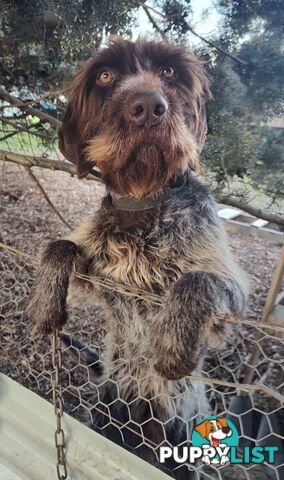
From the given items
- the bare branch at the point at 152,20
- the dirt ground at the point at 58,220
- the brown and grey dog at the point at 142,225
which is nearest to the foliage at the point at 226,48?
the bare branch at the point at 152,20

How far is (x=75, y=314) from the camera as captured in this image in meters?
2.81

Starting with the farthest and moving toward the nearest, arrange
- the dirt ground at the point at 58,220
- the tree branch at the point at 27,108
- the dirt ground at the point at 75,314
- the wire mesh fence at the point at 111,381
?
1. the dirt ground at the point at 58,220
2. the tree branch at the point at 27,108
3. the dirt ground at the point at 75,314
4. the wire mesh fence at the point at 111,381

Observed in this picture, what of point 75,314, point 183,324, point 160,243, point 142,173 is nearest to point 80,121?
point 142,173

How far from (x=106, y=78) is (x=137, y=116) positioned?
38 centimetres

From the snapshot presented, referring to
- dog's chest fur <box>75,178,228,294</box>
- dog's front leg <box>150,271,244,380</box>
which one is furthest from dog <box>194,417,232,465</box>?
dog's chest fur <box>75,178,228,294</box>

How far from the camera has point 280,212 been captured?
2.54 metres

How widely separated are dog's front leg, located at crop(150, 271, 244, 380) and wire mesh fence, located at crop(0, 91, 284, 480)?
0.09 metres

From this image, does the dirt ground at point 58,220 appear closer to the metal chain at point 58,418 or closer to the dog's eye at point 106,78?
the dog's eye at point 106,78

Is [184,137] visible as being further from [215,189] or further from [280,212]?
[280,212]

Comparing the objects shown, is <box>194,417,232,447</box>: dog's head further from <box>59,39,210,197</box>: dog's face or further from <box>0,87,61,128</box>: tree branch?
<box>0,87,61,128</box>: tree branch

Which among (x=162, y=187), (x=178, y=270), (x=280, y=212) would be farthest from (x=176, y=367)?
(x=280, y=212)

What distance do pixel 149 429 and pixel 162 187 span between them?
100 centimetres

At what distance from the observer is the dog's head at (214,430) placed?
1.22 m

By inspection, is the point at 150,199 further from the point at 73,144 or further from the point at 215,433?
the point at 215,433
